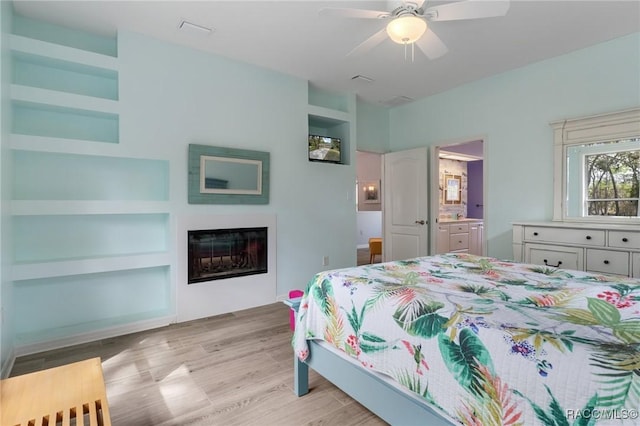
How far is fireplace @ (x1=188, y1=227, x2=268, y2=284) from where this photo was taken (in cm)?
337

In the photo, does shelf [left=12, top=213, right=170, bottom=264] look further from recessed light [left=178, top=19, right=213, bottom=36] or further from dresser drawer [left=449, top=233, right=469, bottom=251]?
dresser drawer [left=449, top=233, right=469, bottom=251]

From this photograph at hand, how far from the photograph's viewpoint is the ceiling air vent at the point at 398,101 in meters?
4.87

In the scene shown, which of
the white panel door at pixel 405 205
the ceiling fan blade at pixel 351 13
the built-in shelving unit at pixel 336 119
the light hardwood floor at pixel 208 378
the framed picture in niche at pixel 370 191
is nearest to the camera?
the light hardwood floor at pixel 208 378

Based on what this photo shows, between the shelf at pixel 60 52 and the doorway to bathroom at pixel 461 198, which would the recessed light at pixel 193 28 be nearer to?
the shelf at pixel 60 52

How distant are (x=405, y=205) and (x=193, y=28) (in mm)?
3626

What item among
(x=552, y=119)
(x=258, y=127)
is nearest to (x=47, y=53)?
(x=258, y=127)

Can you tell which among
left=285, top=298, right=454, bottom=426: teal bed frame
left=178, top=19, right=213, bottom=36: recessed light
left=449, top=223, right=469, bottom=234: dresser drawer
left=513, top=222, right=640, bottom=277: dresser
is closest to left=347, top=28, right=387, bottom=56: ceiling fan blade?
left=178, top=19, right=213, bottom=36: recessed light

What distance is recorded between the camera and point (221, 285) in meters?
3.52

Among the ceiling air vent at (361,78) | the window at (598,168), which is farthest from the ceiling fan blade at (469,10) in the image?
the window at (598,168)

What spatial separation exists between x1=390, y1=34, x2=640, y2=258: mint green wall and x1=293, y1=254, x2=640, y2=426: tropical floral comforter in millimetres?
2251

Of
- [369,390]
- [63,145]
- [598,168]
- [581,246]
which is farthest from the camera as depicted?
[598,168]

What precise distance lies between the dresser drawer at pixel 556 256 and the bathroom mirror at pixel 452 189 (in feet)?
11.3

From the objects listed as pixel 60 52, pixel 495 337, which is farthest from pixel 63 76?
pixel 495 337

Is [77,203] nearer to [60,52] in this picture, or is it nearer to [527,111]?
[60,52]
